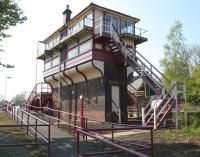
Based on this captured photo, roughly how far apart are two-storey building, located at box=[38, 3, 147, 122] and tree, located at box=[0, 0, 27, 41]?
24.3 ft

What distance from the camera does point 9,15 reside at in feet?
61.4

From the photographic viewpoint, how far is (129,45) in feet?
92.5

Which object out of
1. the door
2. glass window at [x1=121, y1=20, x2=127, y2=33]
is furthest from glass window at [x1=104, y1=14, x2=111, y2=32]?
the door

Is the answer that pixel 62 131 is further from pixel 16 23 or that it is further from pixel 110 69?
pixel 110 69

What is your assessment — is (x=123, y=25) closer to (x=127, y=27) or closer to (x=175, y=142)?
(x=127, y=27)

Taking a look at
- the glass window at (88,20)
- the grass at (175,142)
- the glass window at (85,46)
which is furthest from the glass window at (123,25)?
the grass at (175,142)

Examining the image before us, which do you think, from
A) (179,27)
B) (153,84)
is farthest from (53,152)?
(179,27)

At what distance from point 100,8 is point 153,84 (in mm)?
8249

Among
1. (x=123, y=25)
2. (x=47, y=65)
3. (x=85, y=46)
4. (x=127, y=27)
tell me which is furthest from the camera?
(x=47, y=65)

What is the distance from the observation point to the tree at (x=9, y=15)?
709 inches

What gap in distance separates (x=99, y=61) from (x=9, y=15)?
28.8 ft

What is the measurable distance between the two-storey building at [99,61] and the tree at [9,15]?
7411 mm

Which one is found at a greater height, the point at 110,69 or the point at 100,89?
the point at 110,69

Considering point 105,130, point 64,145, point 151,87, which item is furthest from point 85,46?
point 105,130
